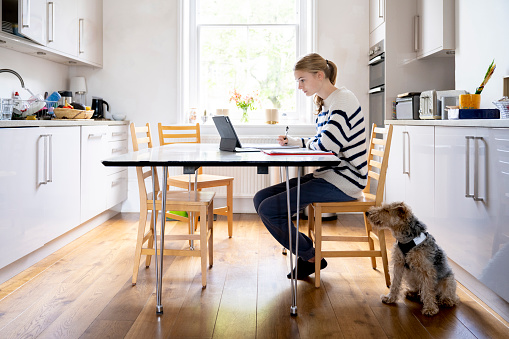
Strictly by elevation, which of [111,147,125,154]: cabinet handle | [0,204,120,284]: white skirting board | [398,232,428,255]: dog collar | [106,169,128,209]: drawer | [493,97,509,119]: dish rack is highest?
[493,97,509,119]: dish rack

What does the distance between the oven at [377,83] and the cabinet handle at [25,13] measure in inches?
107

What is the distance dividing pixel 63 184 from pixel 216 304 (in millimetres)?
1605

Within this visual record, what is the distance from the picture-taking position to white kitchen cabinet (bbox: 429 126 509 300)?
2.15m

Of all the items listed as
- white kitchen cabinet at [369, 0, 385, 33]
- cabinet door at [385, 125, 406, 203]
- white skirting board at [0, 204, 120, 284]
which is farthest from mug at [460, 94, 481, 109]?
white skirting board at [0, 204, 120, 284]

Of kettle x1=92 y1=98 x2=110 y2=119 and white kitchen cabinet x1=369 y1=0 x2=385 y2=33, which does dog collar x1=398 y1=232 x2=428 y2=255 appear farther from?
kettle x1=92 y1=98 x2=110 y2=119

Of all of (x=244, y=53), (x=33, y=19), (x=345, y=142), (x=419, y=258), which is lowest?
(x=419, y=258)

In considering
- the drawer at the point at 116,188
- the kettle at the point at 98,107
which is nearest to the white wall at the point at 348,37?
the kettle at the point at 98,107

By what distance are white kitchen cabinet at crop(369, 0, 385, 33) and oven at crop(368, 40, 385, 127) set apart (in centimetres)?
18

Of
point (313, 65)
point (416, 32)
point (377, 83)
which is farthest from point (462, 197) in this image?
point (377, 83)

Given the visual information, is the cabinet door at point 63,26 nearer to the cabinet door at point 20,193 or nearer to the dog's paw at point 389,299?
the cabinet door at point 20,193

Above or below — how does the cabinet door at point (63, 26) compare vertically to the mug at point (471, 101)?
above

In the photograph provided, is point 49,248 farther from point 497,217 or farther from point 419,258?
point 497,217

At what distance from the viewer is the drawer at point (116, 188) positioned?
4457 mm

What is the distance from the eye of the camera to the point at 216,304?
2.43 meters
